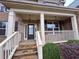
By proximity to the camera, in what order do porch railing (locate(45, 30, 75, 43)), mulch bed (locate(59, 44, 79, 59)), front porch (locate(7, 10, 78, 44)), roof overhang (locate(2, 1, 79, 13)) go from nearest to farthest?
mulch bed (locate(59, 44, 79, 59))
roof overhang (locate(2, 1, 79, 13))
porch railing (locate(45, 30, 75, 43))
front porch (locate(7, 10, 78, 44))

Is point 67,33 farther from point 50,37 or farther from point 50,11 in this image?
point 50,11

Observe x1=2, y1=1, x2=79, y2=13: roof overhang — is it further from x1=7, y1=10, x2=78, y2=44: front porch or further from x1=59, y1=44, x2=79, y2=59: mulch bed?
x1=59, y1=44, x2=79, y2=59: mulch bed

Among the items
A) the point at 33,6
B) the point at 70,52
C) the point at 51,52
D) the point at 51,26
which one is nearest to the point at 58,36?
the point at 33,6

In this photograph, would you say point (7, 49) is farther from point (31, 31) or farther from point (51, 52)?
point (31, 31)

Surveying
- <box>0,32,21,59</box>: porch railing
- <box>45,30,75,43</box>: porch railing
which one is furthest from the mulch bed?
<box>45,30,75,43</box>: porch railing

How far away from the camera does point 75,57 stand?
Result: 4.14 meters

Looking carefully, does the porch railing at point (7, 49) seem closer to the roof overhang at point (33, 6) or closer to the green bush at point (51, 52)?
the green bush at point (51, 52)

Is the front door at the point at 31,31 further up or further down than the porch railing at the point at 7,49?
further up

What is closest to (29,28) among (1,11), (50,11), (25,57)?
(1,11)

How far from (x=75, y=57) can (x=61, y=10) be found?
18.9 ft

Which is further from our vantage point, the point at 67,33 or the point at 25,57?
the point at 67,33

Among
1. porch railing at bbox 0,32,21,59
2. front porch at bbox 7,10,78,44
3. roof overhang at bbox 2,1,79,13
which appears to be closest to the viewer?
porch railing at bbox 0,32,21,59

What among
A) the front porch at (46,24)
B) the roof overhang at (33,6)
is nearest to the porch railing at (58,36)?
the front porch at (46,24)

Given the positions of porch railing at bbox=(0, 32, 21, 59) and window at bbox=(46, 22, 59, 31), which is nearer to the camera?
porch railing at bbox=(0, 32, 21, 59)
